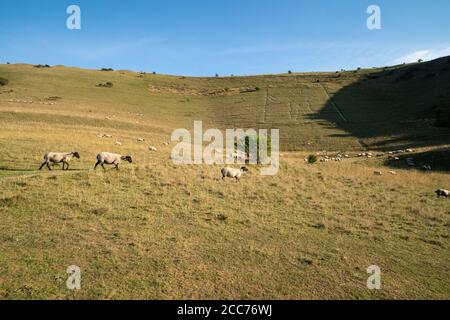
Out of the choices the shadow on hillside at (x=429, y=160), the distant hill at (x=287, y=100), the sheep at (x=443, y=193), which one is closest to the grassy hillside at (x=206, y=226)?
the shadow on hillside at (x=429, y=160)

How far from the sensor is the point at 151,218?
16812 millimetres

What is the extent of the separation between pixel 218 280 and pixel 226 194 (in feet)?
36.0

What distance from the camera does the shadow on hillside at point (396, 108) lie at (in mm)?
56438

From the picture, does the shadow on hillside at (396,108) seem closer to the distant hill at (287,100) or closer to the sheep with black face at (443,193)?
the distant hill at (287,100)

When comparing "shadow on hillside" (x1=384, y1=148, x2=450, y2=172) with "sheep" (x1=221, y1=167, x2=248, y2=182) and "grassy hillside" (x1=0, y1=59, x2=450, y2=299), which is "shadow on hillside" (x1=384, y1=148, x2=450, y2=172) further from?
"sheep" (x1=221, y1=167, x2=248, y2=182)

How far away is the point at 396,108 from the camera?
78500mm

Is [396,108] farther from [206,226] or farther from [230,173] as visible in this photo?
[206,226]

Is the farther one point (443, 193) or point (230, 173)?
point (230, 173)

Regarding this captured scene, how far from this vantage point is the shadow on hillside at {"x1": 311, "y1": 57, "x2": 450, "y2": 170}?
56.4 m

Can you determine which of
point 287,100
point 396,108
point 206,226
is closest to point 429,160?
point 206,226

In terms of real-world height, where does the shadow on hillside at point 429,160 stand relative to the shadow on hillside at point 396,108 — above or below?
below

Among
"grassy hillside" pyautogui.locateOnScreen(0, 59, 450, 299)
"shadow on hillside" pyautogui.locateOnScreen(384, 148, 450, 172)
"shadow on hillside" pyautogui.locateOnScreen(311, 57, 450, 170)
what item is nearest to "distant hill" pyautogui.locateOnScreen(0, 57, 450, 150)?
"shadow on hillside" pyautogui.locateOnScreen(311, 57, 450, 170)

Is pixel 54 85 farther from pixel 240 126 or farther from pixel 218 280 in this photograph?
pixel 218 280
